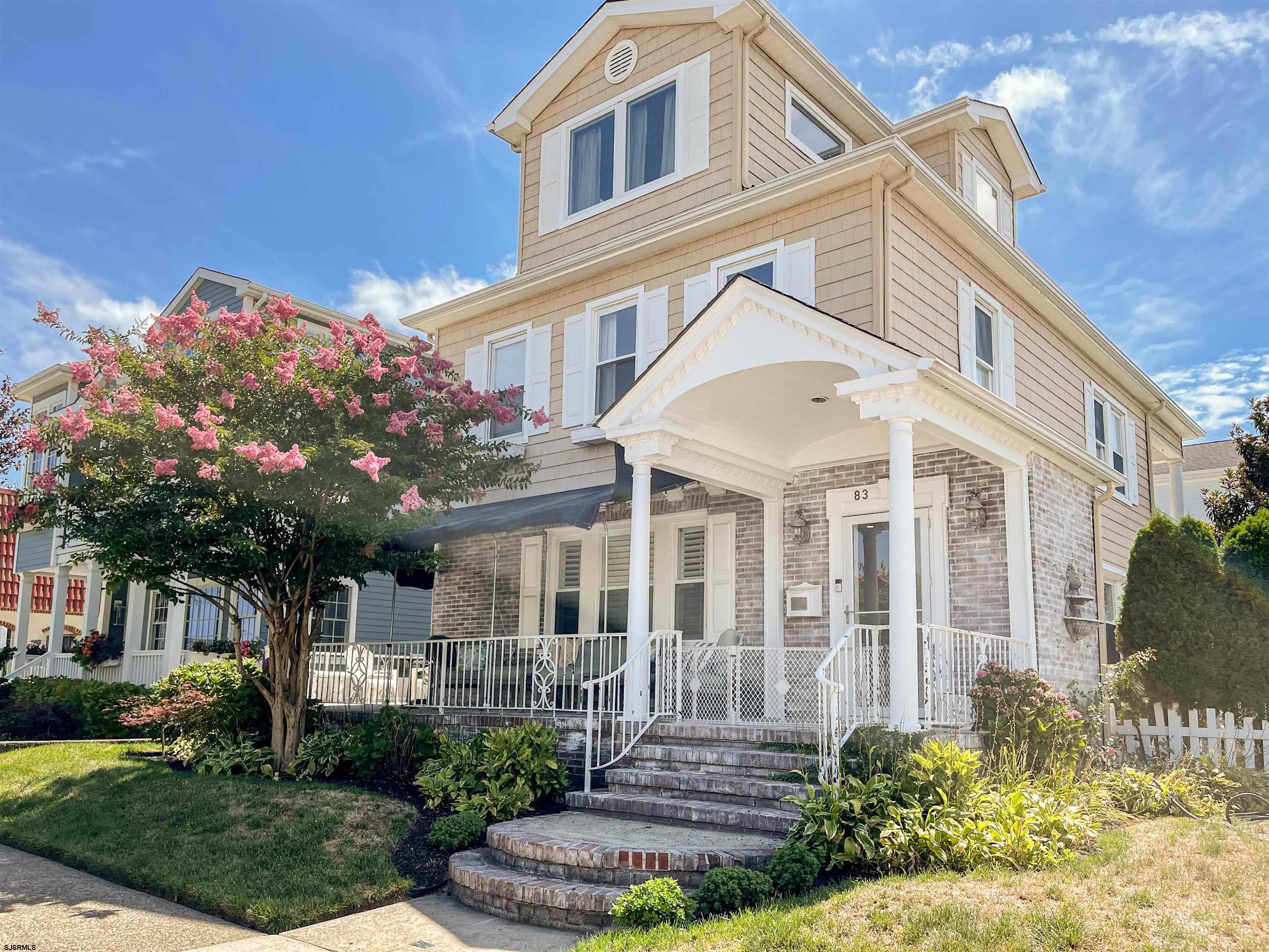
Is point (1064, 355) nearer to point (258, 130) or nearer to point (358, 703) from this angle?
point (358, 703)

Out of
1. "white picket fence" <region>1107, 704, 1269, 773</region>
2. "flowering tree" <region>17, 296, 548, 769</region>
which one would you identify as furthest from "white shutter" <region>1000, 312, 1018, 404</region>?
"flowering tree" <region>17, 296, 548, 769</region>

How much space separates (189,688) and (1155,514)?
11.8m

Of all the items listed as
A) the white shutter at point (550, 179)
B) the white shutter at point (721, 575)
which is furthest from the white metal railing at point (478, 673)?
the white shutter at point (550, 179)

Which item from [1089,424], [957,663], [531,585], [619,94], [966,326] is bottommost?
[957,663]

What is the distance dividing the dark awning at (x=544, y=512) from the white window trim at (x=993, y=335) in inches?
156

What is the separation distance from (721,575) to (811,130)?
641cm

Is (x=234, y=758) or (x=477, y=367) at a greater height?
(x=477, y=367)

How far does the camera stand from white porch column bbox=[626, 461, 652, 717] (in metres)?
9.81

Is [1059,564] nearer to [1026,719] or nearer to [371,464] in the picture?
[1026,719]

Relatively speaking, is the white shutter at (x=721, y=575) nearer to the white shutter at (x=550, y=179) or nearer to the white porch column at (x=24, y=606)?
the white shutter at (x=550, y=179)

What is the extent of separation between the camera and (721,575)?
12.1 metres

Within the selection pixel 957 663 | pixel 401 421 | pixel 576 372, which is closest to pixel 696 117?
pixel 576 372

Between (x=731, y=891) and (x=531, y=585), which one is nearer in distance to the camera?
(x=731, y=891)

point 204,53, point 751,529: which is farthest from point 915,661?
point 204,53
